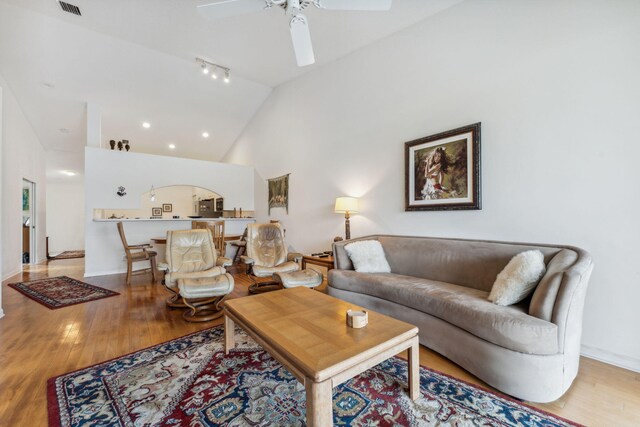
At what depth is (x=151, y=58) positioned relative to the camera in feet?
15.9

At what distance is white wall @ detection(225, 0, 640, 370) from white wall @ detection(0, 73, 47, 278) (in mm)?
5960

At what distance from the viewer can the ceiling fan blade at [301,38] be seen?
2.27 m

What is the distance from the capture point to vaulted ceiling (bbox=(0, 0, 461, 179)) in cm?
363

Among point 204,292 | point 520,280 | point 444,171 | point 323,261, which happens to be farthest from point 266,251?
point 520,280

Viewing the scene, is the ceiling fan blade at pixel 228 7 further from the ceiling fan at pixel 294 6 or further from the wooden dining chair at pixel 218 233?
the wooden dining chair at pixel 218 233

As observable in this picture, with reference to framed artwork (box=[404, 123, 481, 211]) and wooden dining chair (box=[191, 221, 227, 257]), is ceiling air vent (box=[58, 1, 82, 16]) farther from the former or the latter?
framed artwork (box=[404, 123, 481, 211])

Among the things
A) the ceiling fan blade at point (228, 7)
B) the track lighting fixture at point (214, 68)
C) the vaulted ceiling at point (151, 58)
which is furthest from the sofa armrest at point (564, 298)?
the track lighting fixture at point (214, 68)

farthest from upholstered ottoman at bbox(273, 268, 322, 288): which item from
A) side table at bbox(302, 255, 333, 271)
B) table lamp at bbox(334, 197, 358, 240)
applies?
table lamp at bbox(334, 197, 358, 240)

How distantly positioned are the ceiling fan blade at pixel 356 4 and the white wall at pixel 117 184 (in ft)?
16.8

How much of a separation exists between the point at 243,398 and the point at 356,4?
2888mm

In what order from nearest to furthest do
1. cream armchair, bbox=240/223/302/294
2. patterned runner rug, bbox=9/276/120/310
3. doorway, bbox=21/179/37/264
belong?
patterned runner rug, bbox=9/276/120/310 < cream armchair, bbox=240/223/302/294 < doorway, bbox=21/179/37/264

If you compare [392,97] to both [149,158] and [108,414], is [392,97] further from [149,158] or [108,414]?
[149,158]

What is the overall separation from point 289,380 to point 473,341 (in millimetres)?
1279

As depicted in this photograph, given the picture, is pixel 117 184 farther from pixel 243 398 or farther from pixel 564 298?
pixel 564 298
